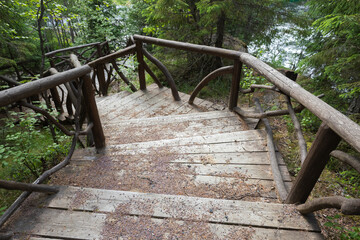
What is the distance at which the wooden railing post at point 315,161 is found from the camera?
1.29 m

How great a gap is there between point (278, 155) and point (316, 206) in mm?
931

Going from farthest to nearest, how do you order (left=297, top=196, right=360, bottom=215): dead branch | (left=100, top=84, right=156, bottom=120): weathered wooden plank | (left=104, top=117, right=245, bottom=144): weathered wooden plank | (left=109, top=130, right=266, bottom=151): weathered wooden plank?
(left=100, top=84, right=156, bottom=120): weathered wooden plank → (left=104, top=117, right=245, bottom=144): weathered wooden plank → (left=109, top=130, right=266, bottom=151): weathered wooden plank → (left=297, top=196, right=360, bottom=215): dead branch

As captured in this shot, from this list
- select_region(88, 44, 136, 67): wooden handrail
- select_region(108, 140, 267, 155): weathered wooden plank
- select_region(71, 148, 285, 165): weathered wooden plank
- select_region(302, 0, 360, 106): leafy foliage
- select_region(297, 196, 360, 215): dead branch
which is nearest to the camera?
select_region(297, 196, 360, 215): dead branch

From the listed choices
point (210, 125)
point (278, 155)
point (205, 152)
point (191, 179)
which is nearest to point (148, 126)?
point (210, 125)

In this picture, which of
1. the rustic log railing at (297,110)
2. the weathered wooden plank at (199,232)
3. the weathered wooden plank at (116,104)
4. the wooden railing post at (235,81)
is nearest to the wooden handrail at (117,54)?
the weathered wooden plank at (116,104)

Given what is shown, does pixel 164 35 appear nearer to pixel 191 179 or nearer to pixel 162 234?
pixel 191 179

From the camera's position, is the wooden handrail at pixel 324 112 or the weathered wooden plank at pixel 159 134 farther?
the weathered wooden plank at pixel 159 134

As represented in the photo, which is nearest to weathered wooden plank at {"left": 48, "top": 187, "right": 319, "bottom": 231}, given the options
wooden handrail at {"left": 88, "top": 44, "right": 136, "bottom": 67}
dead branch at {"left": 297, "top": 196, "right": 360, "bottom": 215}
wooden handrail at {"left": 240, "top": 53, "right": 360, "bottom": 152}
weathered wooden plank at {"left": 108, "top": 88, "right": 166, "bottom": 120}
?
dead branch at {"left": 297, "top": 196, "right": 360, "bottom": 215}

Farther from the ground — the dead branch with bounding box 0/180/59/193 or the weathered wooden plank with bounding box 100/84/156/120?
the dead branch with bounding box 0/180/59/193

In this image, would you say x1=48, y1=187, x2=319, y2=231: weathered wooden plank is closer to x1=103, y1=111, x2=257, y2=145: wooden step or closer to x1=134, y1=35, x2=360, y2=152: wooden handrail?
x1=134, y1=35, x2=360, y2=152: wooden handrail

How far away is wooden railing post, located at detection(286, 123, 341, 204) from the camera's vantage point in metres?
1.29

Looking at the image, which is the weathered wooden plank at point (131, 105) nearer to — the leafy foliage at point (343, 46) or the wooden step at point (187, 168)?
the wooden step at point (187, 168)

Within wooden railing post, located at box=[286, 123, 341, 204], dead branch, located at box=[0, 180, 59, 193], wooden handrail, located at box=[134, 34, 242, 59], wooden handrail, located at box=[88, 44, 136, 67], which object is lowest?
dead branch, located at box=[0, 180, 59, 193]

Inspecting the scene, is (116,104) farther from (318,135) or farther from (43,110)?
(318,135)
